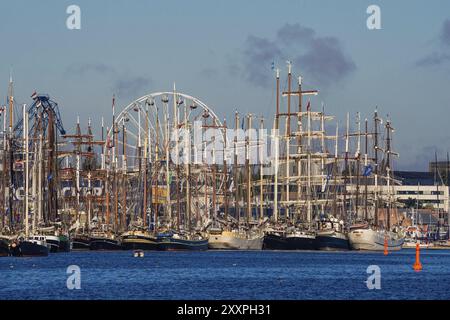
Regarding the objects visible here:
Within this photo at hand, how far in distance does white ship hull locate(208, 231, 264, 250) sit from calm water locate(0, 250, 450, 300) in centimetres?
4027

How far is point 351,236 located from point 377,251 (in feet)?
22.9

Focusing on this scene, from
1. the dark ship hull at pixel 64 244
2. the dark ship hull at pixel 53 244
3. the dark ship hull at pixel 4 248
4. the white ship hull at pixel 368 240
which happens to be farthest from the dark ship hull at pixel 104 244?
the dark ship hull at pixel 4 248

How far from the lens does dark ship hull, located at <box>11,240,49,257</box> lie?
118 m

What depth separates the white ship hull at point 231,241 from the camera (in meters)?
162

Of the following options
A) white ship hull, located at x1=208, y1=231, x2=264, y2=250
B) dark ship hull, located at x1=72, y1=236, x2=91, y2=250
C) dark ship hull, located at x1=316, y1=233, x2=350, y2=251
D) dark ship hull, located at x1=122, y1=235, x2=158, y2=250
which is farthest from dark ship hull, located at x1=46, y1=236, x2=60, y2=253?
dark ship hull, located at x1=316, y1=233, x2=350, y2=251

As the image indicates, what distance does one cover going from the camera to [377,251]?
165000 millimetres

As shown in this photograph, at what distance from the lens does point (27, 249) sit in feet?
391

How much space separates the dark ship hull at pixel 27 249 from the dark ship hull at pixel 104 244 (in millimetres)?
→ 32741

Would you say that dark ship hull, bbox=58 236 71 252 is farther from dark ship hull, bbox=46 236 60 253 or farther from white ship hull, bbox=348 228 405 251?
white ship hull, bbox=348 228 405 251

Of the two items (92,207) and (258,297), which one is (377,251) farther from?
(258,297)

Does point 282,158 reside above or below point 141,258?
above

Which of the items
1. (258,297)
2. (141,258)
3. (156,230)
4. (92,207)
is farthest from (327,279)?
(92,207)

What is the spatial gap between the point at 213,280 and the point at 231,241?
248ft
